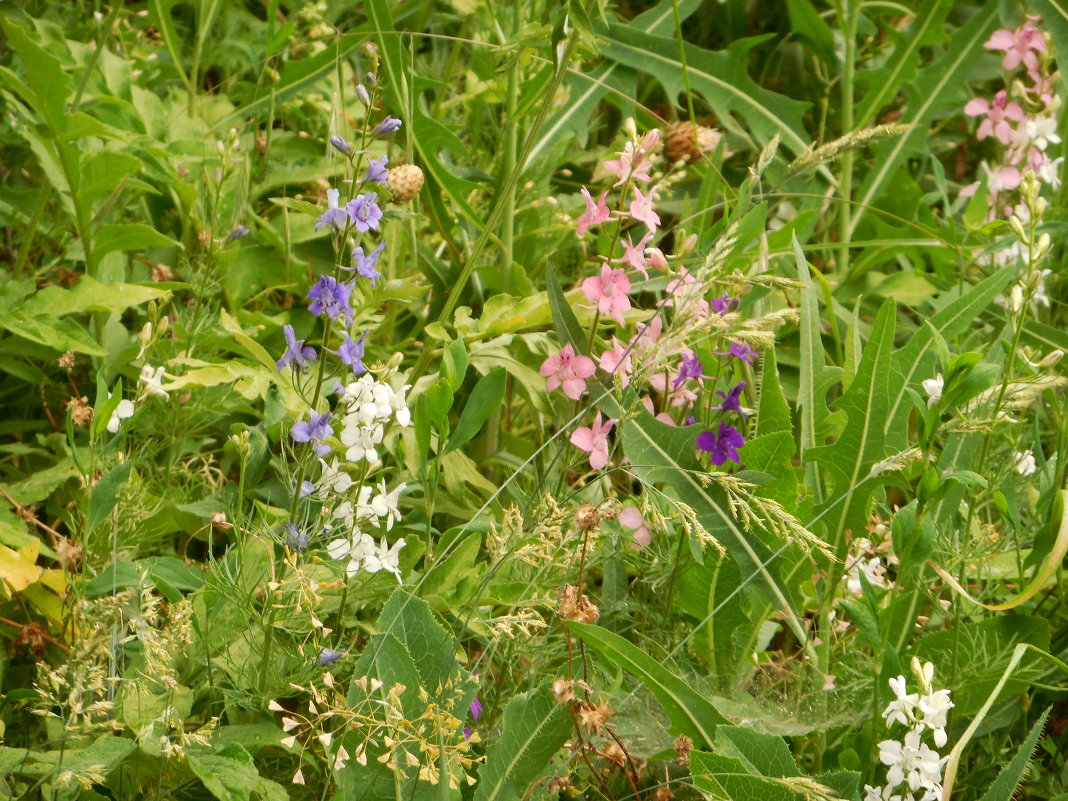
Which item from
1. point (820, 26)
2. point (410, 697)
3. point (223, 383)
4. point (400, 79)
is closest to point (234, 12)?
point (400, 79)

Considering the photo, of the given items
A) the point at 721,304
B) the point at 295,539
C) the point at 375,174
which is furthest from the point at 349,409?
the point at 721,304

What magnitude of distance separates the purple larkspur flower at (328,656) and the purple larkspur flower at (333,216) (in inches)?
19.3

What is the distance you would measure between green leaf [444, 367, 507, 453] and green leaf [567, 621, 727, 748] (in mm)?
324

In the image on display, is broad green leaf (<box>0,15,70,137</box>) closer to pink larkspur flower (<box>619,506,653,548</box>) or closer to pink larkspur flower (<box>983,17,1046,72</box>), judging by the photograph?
pink larkspur flower (<box>619,506,653,548</box>)

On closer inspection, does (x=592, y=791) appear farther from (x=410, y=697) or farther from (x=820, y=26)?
(x=820, y=26)

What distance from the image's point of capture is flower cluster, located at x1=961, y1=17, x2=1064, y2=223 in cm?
237

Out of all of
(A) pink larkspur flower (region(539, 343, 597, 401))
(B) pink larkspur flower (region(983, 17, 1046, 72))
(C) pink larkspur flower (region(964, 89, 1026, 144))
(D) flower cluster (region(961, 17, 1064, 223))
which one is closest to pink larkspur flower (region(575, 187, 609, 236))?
(A) pink larkspur flower (region(539, 343, 597, 401))

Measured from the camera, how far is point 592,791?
143cm

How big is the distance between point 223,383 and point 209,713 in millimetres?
536

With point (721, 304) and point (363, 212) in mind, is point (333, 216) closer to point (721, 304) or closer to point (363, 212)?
point (363, 212)

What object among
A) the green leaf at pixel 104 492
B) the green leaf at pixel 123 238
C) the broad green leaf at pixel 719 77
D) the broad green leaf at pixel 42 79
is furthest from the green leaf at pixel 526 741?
the broad green leaf at pixel 719 77

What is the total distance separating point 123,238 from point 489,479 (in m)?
0.74

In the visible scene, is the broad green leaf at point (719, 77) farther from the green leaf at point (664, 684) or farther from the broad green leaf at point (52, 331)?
the green leaf at point (664, 684)

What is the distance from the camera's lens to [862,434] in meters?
1.45
